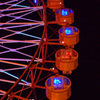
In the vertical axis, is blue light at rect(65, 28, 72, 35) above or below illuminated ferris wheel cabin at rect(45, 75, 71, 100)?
above

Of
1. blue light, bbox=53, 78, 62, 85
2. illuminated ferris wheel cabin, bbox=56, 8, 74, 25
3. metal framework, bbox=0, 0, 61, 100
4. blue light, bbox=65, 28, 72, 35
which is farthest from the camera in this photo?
illuminated ferris wheel cabin, bbox=56, 8, 74, 25

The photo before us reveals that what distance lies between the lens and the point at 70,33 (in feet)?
32.9

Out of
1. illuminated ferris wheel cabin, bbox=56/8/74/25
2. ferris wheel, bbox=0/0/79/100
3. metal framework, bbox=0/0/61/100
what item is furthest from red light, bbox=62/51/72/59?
illuminated ferris wheel cabin, bbox=56/8/74/25

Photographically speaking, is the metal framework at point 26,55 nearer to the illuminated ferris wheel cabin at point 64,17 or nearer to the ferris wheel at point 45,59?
the ferris wheel at point 45,59

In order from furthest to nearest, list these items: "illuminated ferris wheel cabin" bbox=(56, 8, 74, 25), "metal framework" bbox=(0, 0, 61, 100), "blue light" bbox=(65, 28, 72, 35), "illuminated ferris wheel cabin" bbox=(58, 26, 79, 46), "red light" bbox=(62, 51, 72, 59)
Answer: "illuminated ferris wheel cabin" bbox=(56, 8, 74, 25), "blue light" bbox=(65, 28, 72, 35), "illuminated ferris wheel cabin" bbox=(58, 26, 79, 46), "red light" bbox=(62, 51, 72, 59), "metal framework" bbox=(0, 0, 61, 100)

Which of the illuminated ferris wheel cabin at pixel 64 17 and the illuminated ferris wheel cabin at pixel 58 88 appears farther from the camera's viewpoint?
the illuminated ferris wheel cabin at pixel 64 17

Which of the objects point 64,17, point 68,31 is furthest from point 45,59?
point 64,17

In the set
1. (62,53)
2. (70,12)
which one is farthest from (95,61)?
(62,53)

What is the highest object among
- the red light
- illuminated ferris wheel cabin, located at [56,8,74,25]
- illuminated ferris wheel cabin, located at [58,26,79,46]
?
illuminated ferris wheel cabin, located at [56,8,74,25]

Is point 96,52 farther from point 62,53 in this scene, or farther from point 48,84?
point 48,84

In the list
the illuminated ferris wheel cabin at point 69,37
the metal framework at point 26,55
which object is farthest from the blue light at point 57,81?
the illuminated ferris wheel cabin at point 69,37

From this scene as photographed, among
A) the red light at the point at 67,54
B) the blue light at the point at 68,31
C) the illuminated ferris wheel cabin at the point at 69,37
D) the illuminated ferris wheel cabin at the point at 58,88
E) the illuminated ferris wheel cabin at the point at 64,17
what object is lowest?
the illuminated ferris wheel cabin at the point at 58,88

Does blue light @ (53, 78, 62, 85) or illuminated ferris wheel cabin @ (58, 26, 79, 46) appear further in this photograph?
illuminated ferris wheel cabin @ (58, 26, 79, 46)

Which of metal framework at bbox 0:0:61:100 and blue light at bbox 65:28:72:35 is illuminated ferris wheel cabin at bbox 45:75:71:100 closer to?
metal framework at bbox 0:0:61:100
